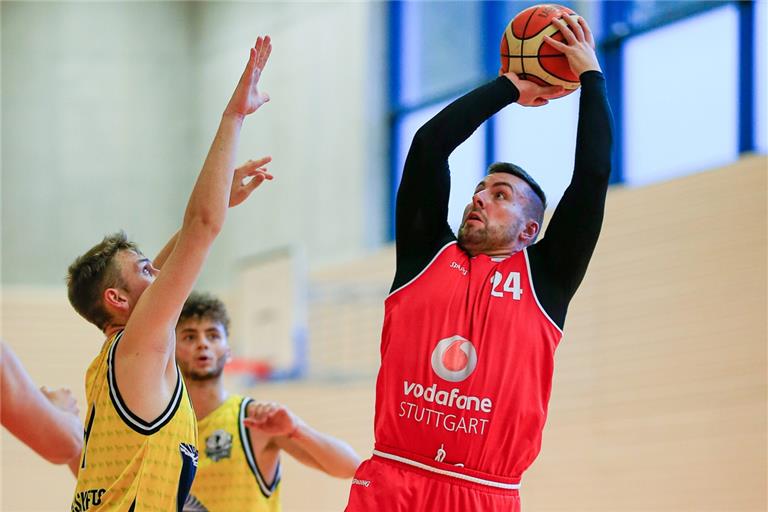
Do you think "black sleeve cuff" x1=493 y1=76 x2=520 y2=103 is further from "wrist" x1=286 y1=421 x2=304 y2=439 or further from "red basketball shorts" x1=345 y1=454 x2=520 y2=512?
"wrist" x1=286 y1=421 x2=304 y2=439

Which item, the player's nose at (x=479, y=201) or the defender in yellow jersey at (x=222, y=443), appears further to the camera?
the defender in yellow jersey at (x=222, y=443)

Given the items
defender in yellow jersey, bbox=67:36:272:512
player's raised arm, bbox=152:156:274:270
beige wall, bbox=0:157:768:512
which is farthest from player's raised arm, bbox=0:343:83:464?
beige wall, bbox=0:157:768:512

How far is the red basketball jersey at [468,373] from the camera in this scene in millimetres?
3617

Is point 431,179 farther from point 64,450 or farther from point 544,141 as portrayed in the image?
point 544,141

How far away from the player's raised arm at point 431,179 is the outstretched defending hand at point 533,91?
0.07 metres

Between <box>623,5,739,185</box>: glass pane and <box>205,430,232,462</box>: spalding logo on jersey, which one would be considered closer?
<box>205,430,232,462</box>: spalding logo on jersey

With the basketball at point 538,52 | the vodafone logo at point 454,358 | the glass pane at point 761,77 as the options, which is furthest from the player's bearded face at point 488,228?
the glass pane at point 761,77

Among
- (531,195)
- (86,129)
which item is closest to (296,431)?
(531,195)

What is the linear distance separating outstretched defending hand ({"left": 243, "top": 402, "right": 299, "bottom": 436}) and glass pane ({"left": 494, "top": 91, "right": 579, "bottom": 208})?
20.6 ft

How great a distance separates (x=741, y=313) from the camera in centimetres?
870

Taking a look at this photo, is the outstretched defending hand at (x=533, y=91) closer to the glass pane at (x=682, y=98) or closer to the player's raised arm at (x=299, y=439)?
the player's raised arm at (x=299, y=439)

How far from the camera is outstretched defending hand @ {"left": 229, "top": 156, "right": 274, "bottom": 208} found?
4391 mm

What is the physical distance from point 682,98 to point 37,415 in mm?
7264

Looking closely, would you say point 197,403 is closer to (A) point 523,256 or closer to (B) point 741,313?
(A) point 523,256
